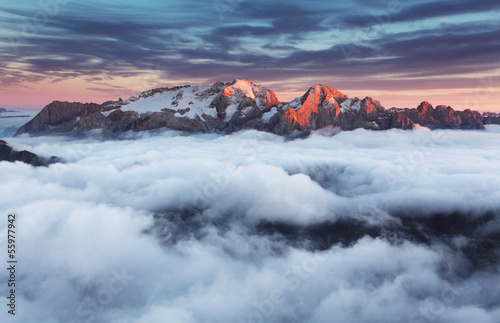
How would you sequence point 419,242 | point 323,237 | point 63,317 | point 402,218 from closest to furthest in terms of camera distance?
point 63,317 < point 419,242 < point 323,237 < point 402,218

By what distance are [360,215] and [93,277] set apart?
143348 mm

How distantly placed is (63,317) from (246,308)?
2368 inches

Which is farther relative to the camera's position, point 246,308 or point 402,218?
point 402,218

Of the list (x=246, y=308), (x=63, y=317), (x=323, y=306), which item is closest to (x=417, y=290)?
(x=323, y=306)

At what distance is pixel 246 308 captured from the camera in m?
104

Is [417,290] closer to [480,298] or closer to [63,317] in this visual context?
[480,298]

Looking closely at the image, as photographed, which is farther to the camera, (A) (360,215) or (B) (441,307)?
(A) (360,215)

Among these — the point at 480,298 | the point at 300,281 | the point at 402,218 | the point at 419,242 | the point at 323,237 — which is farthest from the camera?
the point at 402,218

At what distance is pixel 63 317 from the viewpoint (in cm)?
9975

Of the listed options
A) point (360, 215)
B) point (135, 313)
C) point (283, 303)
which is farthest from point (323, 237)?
point (135, 313)

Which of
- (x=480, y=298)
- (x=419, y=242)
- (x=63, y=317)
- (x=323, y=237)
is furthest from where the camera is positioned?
(x=323, y=237)

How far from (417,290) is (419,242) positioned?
156 ft

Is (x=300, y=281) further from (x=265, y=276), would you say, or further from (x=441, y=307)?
(x=441, y=307)

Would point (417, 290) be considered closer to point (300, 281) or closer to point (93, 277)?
point (300, 281)
